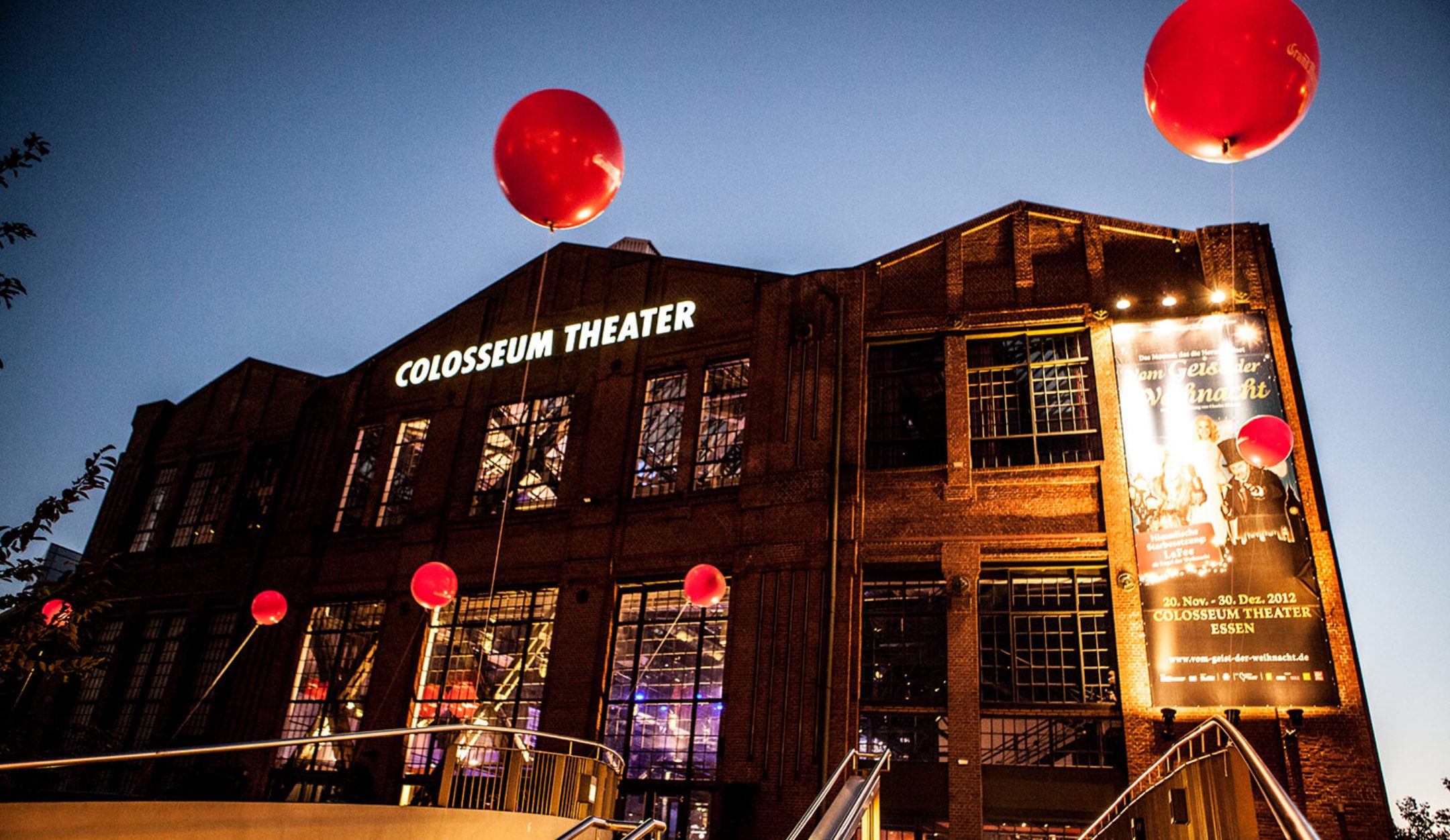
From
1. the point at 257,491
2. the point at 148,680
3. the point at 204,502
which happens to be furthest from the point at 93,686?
the point at 257,491

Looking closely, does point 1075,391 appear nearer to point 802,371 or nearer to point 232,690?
point 802,371

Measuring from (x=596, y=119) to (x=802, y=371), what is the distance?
9.32 m

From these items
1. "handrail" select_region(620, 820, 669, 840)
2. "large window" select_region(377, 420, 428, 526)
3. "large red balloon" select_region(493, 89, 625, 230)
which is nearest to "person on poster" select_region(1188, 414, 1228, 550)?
"large red balloon" select_region(493, 89, 625, 230)

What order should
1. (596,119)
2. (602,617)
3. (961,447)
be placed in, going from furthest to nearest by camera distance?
(602,617), (961,447), (596,119)

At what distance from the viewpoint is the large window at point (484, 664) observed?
50.6ft

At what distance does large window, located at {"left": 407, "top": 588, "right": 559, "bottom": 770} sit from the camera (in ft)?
50.6

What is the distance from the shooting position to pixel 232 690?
1773cm

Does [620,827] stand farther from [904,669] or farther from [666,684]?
[666,684]

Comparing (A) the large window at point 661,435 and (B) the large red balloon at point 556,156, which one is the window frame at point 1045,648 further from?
(B) the large red balloon at point 556,156

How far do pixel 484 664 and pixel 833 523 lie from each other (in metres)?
7.26

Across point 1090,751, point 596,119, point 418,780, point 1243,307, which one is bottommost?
point 418,780

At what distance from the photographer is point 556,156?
6457 mm

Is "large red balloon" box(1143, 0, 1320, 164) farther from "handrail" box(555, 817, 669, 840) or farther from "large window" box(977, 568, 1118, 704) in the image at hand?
"large window" box(977, 568, 1118, 704)

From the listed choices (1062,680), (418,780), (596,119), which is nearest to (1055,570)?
(1062,680)
